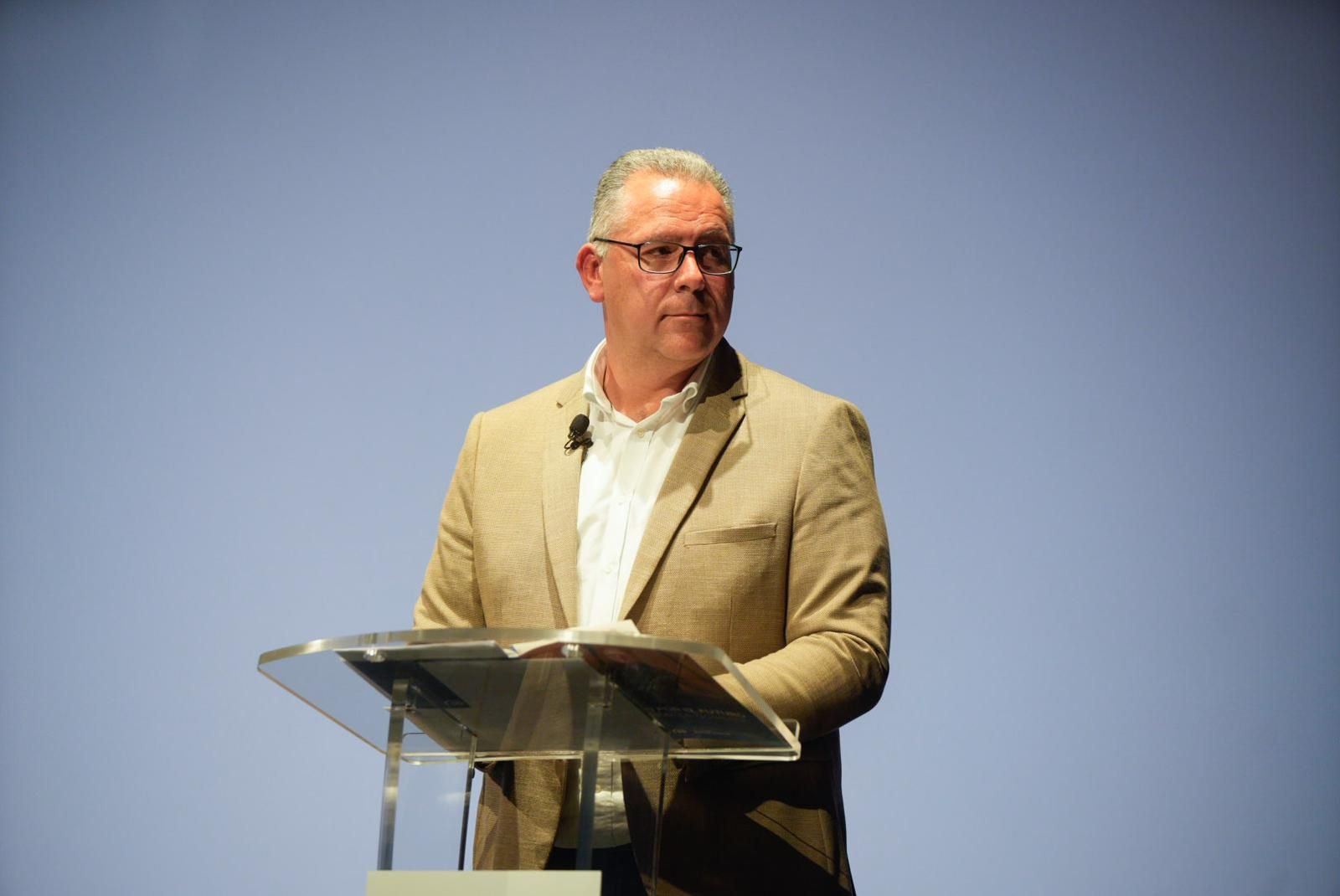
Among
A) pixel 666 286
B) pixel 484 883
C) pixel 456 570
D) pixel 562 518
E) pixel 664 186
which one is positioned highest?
pixel 664 186

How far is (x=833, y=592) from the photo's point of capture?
2.23m

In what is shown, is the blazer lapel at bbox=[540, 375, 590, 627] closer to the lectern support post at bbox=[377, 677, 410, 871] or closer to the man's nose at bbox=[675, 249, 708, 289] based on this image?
the man's nose at bbox=[675, 249, 708, 289]

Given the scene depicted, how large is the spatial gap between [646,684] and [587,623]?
2.35ft

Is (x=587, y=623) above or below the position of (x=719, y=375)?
below

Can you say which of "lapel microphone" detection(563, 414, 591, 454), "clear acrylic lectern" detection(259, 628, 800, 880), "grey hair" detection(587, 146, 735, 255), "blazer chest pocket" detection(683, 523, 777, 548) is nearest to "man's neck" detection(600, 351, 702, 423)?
"lapel microphone" detection(563, 414, 591, 454)

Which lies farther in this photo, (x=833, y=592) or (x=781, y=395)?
(x=781, y=395)

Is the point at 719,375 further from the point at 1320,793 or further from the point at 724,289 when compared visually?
the point at 1320,793

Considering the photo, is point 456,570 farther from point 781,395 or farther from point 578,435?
point 781,395

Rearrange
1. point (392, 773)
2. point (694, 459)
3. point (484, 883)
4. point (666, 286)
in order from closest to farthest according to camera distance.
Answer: point (484, 883) < point (392, 773) < point (694, 459) < point (666, 286)

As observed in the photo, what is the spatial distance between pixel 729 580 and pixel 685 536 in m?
0.11

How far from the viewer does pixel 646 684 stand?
5.20 feet

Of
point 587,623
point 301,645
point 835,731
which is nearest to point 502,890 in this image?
point 301,645

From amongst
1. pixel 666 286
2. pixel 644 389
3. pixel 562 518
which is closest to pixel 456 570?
pixel 562 518

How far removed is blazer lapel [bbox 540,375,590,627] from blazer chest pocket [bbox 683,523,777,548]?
0.66 ft
